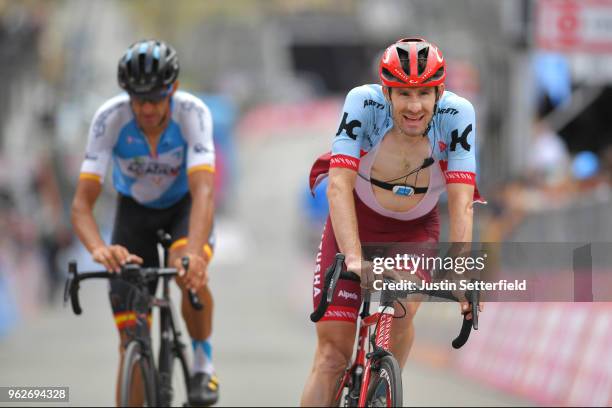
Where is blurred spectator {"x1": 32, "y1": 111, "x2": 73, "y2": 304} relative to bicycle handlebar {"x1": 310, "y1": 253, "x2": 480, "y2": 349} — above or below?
above

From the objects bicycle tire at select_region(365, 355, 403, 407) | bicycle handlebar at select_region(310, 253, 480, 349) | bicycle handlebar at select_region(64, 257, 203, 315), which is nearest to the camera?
bicycle tire at select_region(365, 355, 403, 407)

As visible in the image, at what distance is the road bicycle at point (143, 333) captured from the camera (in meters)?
7.42

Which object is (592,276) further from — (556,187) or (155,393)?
(556,187)

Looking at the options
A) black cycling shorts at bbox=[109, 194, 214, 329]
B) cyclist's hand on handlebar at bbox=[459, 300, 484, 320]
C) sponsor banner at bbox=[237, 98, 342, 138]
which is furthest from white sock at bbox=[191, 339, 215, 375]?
sponsor banner at bbox=[237, 98, 342, 138]

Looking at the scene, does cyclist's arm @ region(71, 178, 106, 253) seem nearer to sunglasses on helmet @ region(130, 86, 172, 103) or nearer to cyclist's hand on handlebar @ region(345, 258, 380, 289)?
sunglasses on helmet @ region(130, 86, 172, 103)

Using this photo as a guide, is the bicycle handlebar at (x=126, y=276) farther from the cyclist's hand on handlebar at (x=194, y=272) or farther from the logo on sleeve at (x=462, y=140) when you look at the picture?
the logo on sleeve at (x=462, y=140)

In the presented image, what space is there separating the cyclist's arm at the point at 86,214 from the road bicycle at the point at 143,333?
29 cm

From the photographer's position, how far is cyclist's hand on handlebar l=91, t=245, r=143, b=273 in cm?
754

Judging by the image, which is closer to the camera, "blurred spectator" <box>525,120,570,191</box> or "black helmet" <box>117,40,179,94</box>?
"black helmet" <box>117,40,179,94</box>

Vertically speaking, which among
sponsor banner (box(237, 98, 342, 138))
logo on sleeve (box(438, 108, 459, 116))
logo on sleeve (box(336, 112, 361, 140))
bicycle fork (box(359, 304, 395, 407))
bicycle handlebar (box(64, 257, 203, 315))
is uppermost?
sponsor banner (box(237, 98, 342, 138))

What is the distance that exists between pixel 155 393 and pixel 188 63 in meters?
93.1

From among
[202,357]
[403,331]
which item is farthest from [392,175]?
[202,357]

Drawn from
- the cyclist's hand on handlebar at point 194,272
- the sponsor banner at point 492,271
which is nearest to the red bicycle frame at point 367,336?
the sponsor banner at point 492,271

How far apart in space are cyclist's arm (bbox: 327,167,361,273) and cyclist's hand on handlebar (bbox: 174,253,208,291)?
4.59 feet
